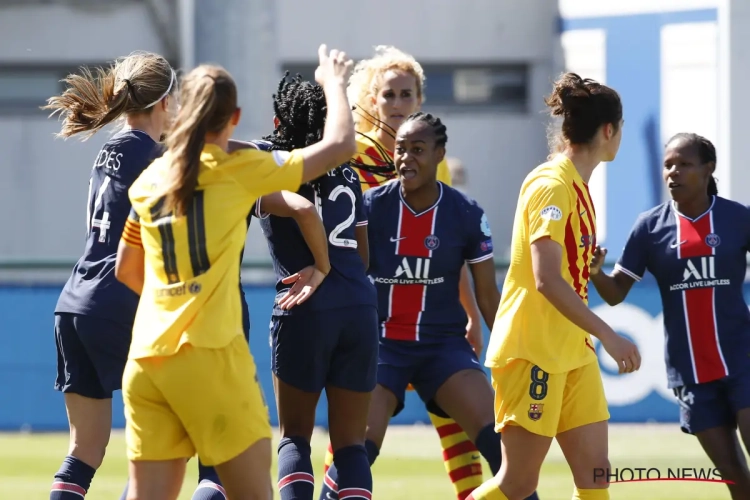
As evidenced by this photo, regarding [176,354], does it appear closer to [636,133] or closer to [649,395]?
[649,395]

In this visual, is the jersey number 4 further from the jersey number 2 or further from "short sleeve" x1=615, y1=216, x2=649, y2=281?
"short sleeve" x1=615, y1=216, x2=649, y2=281

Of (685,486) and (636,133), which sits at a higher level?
(636,133)

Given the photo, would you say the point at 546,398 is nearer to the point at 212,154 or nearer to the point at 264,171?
the point at 264,171

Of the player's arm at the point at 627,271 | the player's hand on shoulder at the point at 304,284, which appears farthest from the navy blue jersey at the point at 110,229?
the player's arm at the point at 627,271

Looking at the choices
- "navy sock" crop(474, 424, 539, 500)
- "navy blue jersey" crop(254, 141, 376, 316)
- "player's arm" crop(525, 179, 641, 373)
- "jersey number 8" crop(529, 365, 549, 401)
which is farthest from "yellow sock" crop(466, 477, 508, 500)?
"navy blue jersey" crop(254, 141, 376, 316)

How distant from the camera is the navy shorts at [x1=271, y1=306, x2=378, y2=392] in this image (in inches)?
204

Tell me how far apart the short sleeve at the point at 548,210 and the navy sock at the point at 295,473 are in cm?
130

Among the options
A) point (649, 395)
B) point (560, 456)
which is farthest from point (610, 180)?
point (560, 456)

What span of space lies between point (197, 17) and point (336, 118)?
41.5 ft

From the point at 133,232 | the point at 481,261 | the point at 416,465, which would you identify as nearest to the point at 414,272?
the point at 481,261

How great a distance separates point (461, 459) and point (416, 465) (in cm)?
279

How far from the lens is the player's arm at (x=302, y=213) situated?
4.83 m

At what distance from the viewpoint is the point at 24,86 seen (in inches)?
787

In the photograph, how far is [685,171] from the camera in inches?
240
